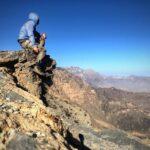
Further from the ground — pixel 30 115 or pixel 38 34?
pixel 38 34

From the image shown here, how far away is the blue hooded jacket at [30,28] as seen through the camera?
56.9 ft

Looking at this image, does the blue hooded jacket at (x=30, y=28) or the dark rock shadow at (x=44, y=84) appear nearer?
the blue hooded jacket at (x=30, y=28)

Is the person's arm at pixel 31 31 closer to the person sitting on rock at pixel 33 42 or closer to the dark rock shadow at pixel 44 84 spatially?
the person sitting on rock at pixel 33 42

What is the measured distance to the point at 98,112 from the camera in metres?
36.1

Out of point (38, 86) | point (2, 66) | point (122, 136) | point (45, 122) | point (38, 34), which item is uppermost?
point (38, 34)

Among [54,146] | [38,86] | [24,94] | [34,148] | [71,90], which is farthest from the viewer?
[71,90]

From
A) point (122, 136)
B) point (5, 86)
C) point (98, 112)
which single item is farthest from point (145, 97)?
point (5, 86)

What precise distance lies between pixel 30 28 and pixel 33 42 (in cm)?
93

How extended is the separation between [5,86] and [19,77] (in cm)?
454

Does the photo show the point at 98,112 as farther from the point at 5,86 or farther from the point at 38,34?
the point at 5,86

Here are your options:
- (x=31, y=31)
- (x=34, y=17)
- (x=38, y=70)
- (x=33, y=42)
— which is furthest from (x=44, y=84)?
(x=34, y=17)

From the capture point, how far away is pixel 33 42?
17.5m

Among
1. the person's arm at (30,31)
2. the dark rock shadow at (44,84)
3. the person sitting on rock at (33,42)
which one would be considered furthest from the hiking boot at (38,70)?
the person's arm at (30,31)

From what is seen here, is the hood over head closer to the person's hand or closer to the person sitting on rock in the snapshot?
the person sitting on rock
